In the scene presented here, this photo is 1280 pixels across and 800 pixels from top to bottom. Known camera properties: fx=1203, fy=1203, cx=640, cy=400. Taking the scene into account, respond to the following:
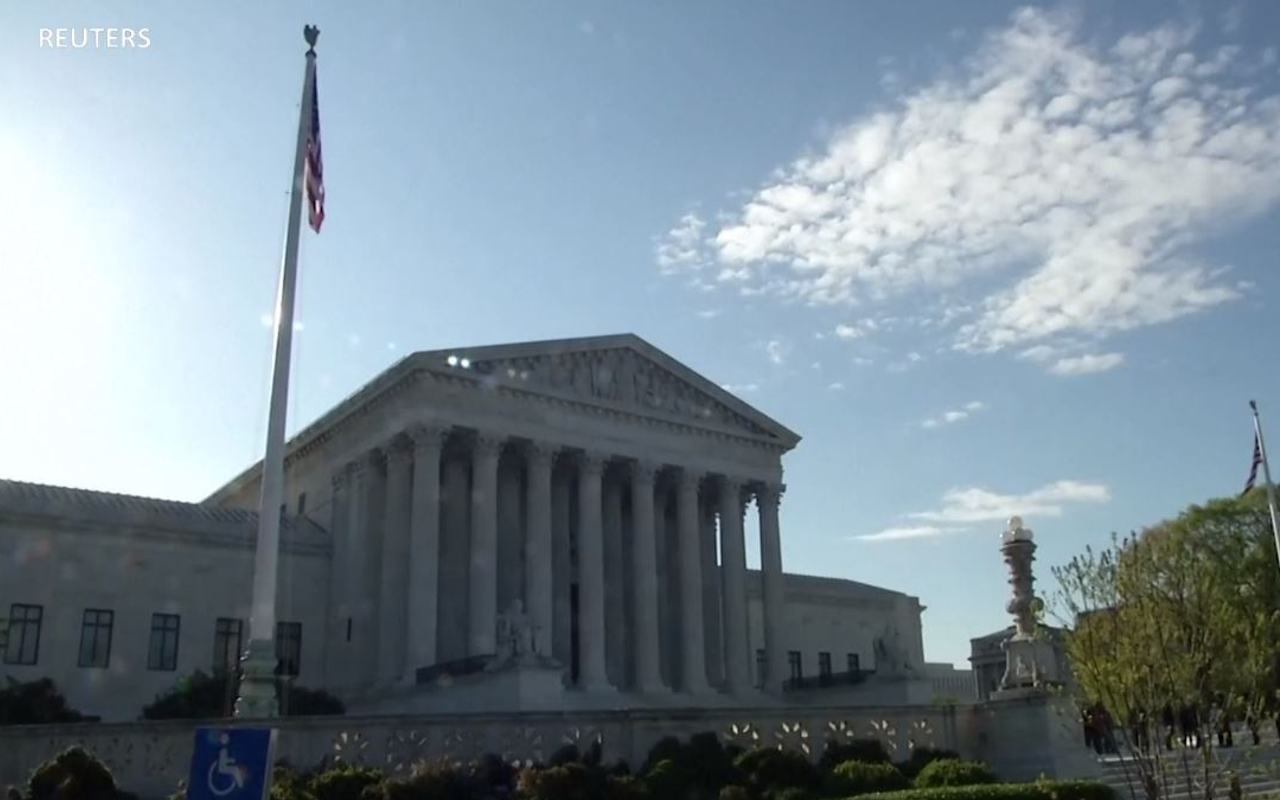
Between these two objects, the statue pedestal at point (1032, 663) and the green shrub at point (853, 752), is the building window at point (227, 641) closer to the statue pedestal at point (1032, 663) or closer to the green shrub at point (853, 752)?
the green shrub at point (853, 752)

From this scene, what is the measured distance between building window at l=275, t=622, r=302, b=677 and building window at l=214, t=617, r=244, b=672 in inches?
60.3

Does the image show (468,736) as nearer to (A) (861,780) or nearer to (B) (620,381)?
(A) (861,780)

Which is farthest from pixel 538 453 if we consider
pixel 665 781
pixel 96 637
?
pixel 665 781

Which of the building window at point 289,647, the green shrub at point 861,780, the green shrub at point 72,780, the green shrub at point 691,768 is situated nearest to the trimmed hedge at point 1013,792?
the green shrub at point 861,780

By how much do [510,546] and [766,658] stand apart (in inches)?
519

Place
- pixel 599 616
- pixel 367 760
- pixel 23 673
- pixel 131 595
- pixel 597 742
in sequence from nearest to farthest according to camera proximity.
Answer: pixel 367 760 → pixel 597 742 → pixel 23 673 → pixel 131 595 → pixel 599 616

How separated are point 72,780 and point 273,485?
542 cm

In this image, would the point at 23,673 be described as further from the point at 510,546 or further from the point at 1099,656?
the point at 1099,656

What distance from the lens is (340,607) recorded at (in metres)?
49.8

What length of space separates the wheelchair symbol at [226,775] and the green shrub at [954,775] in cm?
1706

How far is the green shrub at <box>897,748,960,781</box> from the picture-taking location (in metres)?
27.0

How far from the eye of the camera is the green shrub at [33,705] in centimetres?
3675

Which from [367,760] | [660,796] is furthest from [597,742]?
[367,760]

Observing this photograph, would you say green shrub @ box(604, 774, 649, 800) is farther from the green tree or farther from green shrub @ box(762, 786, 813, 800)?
the green tree
